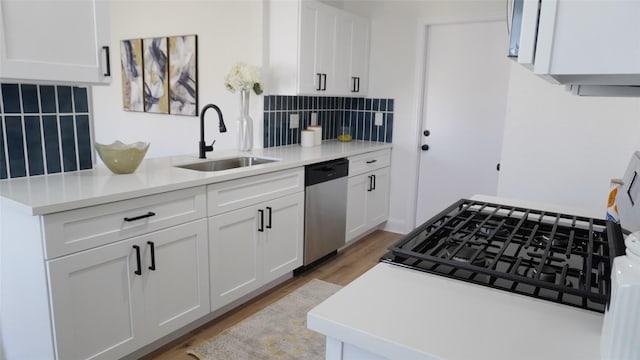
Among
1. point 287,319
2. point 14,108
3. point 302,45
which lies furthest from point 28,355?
point 302,45

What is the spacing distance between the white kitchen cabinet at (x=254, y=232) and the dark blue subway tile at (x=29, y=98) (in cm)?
90

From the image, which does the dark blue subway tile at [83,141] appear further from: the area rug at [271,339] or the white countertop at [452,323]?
the white countertop at [452,323]

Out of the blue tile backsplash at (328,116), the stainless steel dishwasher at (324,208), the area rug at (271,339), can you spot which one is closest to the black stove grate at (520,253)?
the area rug at (271,339)

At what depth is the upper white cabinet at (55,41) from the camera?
69.4 inches

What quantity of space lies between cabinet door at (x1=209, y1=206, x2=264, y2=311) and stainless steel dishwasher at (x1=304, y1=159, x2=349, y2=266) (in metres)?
0.56

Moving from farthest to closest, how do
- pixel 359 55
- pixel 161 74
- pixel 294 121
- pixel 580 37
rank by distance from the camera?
pixel 161 74 → pixel 359 55 → pixel 294 121 → pixel 580 37

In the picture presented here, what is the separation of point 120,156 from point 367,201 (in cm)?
237

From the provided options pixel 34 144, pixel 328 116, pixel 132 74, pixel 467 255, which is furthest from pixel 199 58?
pixel 467 255

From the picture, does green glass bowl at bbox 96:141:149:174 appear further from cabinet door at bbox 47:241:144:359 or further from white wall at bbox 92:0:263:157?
white wall at bbox 92:0:263:157

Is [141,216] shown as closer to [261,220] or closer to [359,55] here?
[261,220]

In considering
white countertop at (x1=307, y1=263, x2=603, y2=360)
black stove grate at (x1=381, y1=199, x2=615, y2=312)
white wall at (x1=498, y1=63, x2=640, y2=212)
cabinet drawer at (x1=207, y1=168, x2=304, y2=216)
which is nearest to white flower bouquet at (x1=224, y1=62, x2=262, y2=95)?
cabinet drawer at (x1=207, y1=168, x2=304, y2=216)

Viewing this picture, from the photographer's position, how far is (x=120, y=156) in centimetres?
228

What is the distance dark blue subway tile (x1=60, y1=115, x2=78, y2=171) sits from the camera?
226 centimetres

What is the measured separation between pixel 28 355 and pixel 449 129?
3532mm
